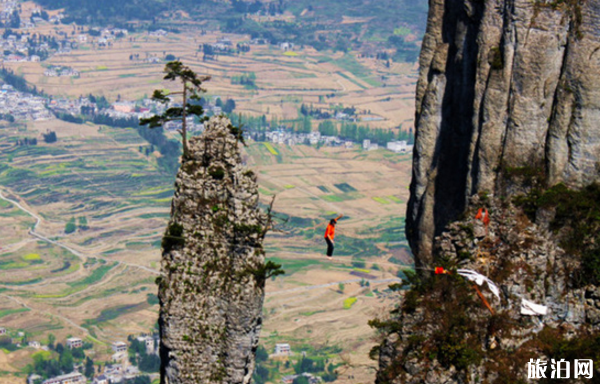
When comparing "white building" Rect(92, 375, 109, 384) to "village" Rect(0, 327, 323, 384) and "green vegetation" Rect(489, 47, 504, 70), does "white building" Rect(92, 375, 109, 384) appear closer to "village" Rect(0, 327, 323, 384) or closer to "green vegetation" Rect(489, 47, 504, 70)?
"village" Rect(0, 327, 323, 384)

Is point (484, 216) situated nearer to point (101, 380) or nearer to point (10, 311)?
point (101, 380)

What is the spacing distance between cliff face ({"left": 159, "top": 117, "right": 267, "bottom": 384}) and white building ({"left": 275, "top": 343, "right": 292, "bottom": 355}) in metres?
130

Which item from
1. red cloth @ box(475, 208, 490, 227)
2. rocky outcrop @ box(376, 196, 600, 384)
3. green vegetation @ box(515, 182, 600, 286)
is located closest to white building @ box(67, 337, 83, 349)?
rocky outcrop @ box(376, 196, 600, 384)

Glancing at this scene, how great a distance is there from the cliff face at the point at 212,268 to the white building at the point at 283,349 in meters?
130

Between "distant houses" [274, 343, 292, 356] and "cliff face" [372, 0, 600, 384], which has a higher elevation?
"cliff face" [372, 0, 600, 384]

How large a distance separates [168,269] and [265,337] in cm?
13981

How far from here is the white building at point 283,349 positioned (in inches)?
6501

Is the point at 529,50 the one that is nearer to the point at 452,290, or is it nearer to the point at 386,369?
the point at 452,290

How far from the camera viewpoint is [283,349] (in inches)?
6535

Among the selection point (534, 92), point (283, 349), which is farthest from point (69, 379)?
point (534, 92)

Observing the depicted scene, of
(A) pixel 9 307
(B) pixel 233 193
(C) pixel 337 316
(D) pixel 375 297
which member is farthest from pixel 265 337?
(B) pixel 233 193

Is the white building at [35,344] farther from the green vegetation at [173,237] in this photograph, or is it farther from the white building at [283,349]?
the green vegetation at [173,237]

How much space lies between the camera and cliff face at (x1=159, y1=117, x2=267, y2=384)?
36.1 meters

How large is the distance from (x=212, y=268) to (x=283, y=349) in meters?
132
